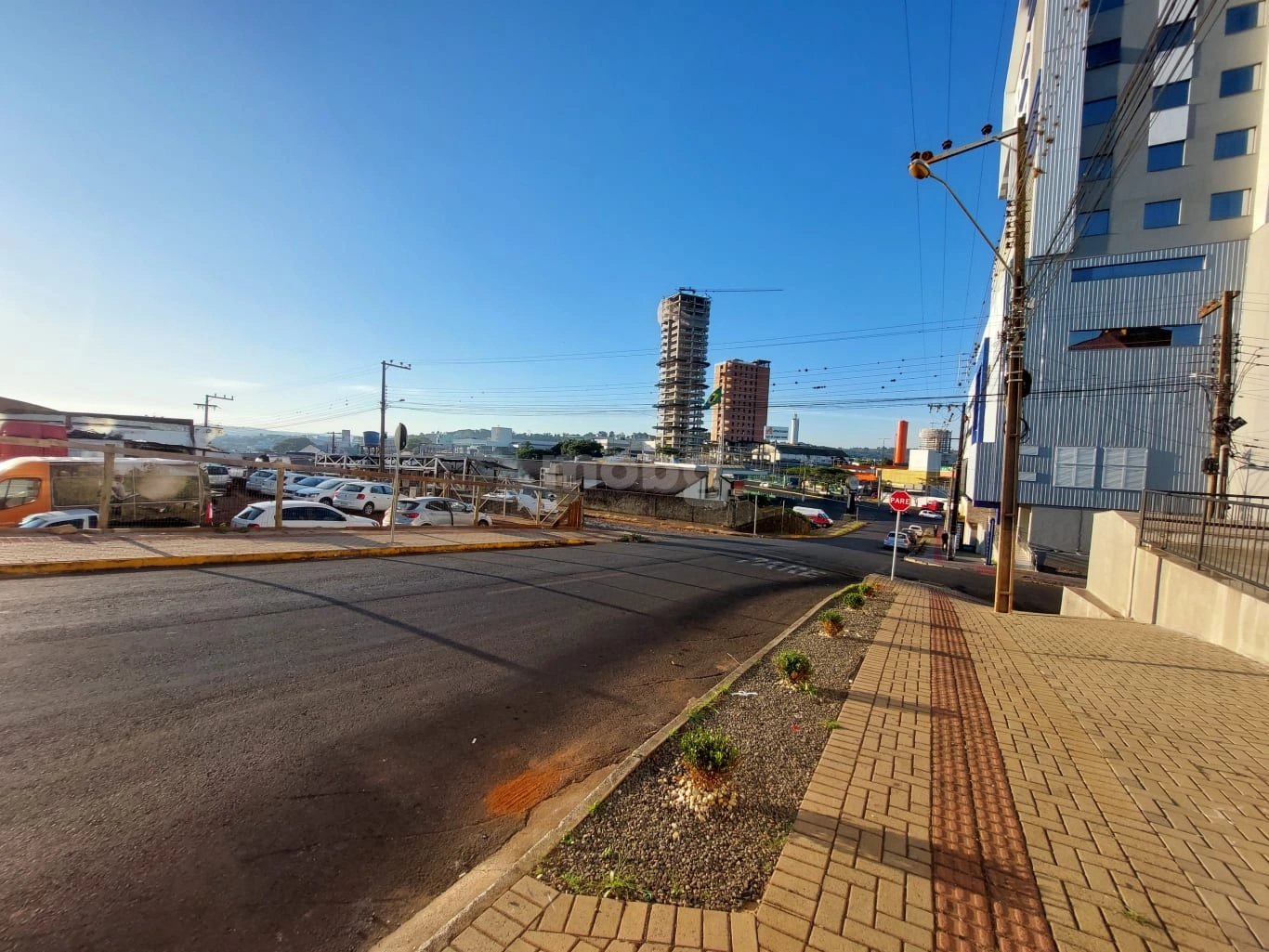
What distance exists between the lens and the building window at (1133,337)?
88.8 feet

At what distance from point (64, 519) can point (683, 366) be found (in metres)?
119

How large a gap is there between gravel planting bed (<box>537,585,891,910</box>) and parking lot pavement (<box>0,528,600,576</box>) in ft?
29.8

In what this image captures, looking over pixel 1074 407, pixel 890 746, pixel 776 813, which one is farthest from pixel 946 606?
pixel 1074 407

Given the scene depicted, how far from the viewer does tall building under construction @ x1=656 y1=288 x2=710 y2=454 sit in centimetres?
11456

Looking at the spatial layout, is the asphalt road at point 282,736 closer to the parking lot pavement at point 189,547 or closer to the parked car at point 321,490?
the parking lot pavement at point 189,547

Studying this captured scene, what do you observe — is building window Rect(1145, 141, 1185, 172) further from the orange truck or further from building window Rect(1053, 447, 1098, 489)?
the orange truck

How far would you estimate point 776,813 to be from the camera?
3221mm

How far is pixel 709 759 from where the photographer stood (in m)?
3.28

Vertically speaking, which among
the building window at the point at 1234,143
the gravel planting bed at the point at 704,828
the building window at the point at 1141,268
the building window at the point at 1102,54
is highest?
the building window at the point at 1102,54

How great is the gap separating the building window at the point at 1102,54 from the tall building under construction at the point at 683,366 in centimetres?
7833

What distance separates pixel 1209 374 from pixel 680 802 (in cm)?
3290

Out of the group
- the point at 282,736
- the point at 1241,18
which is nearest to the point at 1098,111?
the point at 1241,18

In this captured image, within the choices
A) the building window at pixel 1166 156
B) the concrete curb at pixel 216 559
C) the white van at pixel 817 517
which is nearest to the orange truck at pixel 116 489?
the concrete curb at pixel 216 559

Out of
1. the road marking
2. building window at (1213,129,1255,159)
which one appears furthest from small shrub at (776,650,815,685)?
building window at (1213,129,1255,159)
